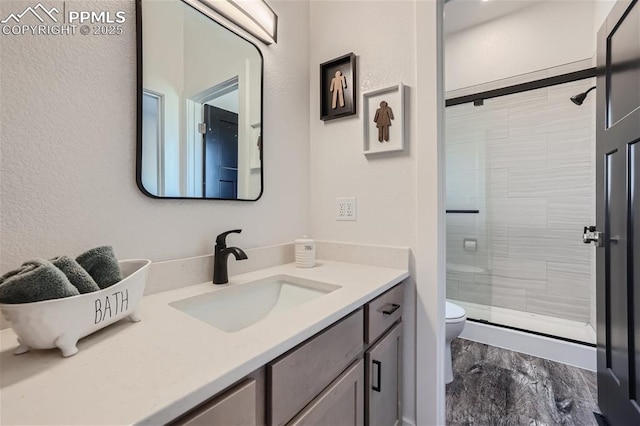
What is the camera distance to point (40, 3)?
2.36 feet

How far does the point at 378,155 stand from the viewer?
4.42 ft

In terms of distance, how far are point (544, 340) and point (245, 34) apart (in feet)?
8.61

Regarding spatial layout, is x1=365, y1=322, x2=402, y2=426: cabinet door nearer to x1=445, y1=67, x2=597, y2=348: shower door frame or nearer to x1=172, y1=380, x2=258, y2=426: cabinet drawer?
x1=172, y1=380, x2=258, y2=426: cabinet drawer

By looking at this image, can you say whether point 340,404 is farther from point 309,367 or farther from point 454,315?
point 454,315

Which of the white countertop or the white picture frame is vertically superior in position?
the white picture frame

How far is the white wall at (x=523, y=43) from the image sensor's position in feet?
6.81

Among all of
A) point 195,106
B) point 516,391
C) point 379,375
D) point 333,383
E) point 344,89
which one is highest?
point 344,89

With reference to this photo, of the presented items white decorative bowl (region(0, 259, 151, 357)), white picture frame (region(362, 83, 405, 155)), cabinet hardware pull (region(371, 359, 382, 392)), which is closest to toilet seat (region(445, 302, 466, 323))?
cabinet hardware pull (region(371, 359, 382, 392))

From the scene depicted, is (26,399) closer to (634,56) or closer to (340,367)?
(340,367)

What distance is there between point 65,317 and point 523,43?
3153mm

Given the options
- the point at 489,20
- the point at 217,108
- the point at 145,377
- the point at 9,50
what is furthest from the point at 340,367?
the point at 489,20

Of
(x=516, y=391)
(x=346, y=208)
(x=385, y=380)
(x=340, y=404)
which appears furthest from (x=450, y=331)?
(x=340, y=404)

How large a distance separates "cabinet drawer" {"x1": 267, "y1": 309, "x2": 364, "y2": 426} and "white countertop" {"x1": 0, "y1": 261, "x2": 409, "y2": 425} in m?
0.04

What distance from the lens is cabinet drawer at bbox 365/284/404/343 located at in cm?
95
